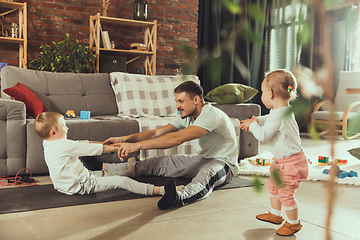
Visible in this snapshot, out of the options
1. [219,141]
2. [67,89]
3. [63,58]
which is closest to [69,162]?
[219,141]

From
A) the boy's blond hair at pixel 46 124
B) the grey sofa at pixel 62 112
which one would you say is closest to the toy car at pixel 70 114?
the grey sofa at pixel 62 112

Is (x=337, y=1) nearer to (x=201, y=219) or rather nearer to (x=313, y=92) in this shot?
(x=313, y=92)

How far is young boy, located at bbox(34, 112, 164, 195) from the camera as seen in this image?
1868mm

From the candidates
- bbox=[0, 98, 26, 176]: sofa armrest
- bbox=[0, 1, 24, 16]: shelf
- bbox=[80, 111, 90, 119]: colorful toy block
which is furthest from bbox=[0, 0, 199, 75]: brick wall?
bbox=[0, 98, 26, 176]: sofa armrest

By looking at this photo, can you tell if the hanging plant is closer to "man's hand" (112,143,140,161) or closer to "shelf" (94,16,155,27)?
"shelf" (94,16,155,27)

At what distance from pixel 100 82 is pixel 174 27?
2231mm

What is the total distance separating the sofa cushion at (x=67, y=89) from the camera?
2.89 meters

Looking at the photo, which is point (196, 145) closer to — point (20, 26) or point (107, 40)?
point (107, 40)

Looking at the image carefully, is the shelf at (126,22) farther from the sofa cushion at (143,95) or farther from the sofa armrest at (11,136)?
the sofa armrest at (11,136)

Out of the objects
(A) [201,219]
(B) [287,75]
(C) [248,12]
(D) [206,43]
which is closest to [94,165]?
(A) [201,219]

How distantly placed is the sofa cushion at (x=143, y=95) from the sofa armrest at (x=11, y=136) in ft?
3.39

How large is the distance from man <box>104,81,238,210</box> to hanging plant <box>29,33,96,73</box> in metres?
1.99

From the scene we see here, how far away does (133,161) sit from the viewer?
7.93ft

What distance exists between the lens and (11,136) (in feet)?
7.53
